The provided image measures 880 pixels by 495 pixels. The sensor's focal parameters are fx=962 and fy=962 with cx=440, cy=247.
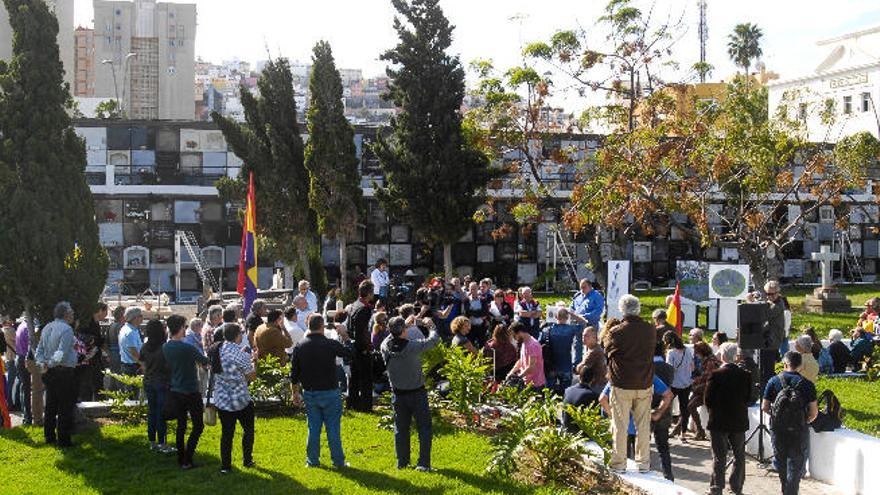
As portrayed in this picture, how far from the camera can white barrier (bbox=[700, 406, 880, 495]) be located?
9.78m

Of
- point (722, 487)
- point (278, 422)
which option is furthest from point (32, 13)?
point (722, 487)

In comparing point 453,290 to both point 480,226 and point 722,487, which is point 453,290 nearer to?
point 722,487

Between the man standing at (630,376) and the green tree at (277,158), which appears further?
the green tree at (277,158)

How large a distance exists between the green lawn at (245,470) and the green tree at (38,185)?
179 centimetres

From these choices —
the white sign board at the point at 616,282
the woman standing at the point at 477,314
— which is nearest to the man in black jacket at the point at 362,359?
the woman standing at the point at 477,314

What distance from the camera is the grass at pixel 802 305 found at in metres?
23.3

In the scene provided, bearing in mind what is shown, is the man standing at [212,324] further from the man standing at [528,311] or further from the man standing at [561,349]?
the man standing at [528,311]

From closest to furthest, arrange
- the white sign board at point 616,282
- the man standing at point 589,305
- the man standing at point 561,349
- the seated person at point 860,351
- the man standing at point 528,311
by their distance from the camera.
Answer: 1. the man standing at point 561,349
2. the man standing at point 589,305
3. the man standing at point 528,311
4. the seated person at point 860,351
5. the white sign board at point 616,282

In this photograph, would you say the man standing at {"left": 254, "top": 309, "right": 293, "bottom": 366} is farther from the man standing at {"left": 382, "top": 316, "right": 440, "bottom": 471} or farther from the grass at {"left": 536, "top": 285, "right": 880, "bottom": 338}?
the grass at {"left": 536, "top": 285, "right": 880, "bottom": 338}

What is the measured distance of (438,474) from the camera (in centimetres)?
941

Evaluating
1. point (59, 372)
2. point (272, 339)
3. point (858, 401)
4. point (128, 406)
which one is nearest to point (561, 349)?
point (272, 339)

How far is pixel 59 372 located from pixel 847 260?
3425 cm

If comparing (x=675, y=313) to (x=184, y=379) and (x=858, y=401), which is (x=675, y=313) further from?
(x=184, y=379)

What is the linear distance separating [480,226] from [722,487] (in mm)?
24755
